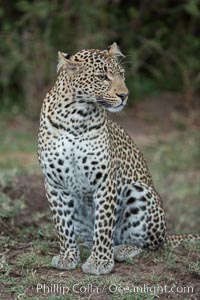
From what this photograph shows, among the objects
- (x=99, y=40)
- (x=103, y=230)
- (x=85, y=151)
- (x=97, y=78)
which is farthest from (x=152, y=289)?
(x=99, y=40)

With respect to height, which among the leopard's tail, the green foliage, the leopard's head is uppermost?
the green foliage

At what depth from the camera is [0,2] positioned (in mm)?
17203

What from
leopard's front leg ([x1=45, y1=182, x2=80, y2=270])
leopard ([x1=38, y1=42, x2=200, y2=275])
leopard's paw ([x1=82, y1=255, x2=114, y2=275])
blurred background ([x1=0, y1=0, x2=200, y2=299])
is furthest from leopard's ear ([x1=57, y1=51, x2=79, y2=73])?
blurred background ([x1=0, y1=0, x2=200, y2=299])

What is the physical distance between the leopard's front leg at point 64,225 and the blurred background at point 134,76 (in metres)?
2.44

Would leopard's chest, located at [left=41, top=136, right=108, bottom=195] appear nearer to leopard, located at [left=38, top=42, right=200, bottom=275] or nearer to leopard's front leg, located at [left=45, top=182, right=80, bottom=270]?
leopard, located at [left=38, top=42, right=200, bottom=275]

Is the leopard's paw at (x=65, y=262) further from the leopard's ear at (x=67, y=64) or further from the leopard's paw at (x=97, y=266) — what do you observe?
the leopard's ear at (x=67, y=64)

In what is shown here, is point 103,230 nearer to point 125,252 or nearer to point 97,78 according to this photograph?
point 125,252

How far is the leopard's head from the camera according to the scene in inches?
276

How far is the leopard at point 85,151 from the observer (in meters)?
7.11

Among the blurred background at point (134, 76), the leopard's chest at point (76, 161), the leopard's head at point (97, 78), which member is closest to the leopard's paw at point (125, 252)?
the leopard's chest at point (76, 161)

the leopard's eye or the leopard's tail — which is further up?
the leopard's eye

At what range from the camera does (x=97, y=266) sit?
23.7 ft

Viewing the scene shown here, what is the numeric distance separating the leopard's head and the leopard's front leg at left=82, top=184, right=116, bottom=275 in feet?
2.51

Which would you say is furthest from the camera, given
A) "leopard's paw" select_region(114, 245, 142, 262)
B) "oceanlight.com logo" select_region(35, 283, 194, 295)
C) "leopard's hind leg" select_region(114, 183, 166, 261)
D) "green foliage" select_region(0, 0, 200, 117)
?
"green foliage" select_region(0, 0, 200, 117)
